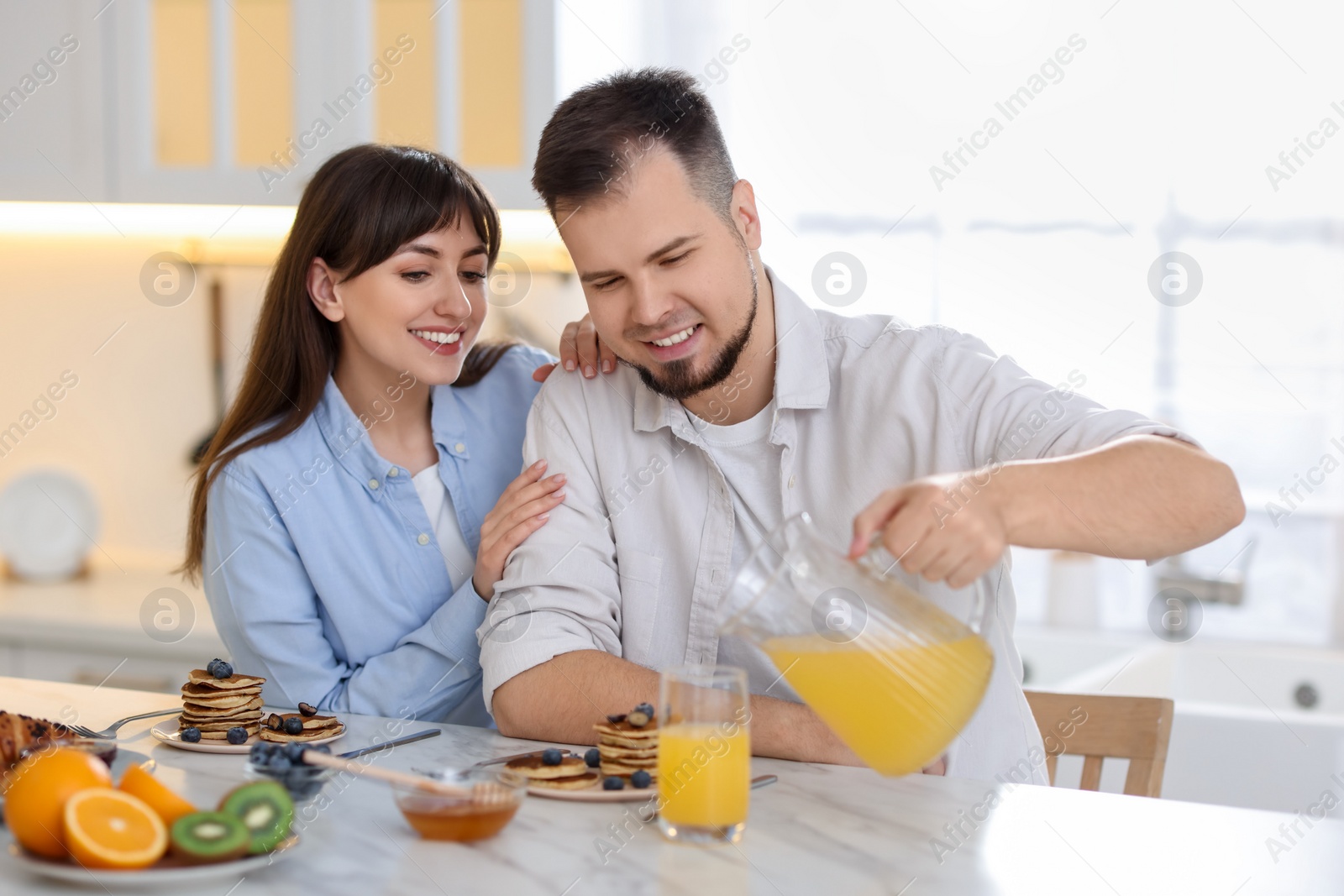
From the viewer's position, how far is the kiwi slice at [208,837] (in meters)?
0.89

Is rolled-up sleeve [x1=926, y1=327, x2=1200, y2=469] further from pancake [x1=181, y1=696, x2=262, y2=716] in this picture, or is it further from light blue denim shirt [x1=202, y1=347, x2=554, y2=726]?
pancake [x1=181, y1=696, x2=262, y2=716]

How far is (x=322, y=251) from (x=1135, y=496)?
120 cm

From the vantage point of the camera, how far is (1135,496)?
1.07 meters

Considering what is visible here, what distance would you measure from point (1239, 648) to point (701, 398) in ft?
5.76

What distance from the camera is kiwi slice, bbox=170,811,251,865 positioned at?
2.92ft

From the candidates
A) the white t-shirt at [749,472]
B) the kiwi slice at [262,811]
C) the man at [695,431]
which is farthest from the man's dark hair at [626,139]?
the kiwi slice at [262,811]

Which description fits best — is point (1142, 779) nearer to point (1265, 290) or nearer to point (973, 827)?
point (973, 827)

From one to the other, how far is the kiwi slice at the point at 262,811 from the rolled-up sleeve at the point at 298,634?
591 mm

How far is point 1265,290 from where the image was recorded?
2613 mm

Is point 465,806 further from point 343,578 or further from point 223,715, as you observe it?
point 343,578

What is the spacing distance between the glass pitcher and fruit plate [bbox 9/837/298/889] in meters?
0.42

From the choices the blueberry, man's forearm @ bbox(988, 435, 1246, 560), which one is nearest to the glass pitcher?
man's forearm @ bbox(988, 435, 1246, 560)

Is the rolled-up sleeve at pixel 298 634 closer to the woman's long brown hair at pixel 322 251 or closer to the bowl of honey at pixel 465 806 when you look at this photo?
the woman's long brown hair at pixel 322 251

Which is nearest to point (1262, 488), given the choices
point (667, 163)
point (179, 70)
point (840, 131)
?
point (840, 131)
